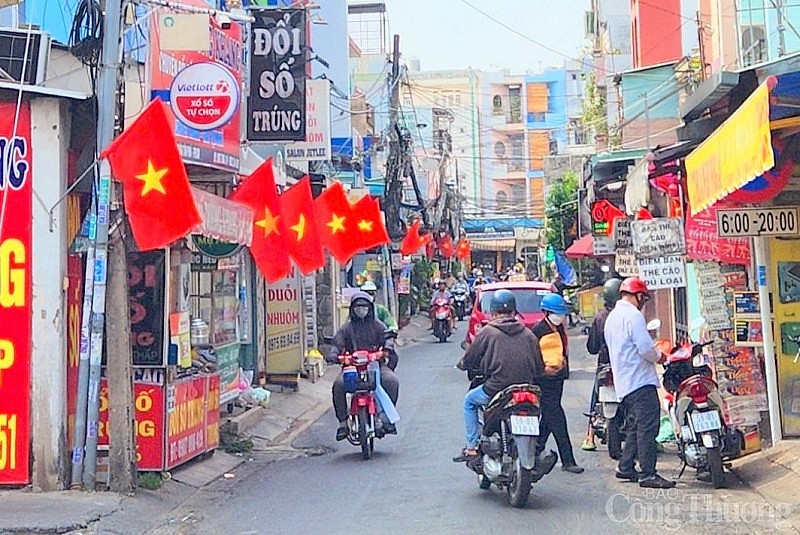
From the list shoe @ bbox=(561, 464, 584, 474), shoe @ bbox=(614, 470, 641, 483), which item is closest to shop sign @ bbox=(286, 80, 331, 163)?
shoe @ bbox=(561, 464, 584, 474)

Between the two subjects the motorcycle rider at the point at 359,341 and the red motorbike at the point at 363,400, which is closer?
the red motorbike at the point at 363,400

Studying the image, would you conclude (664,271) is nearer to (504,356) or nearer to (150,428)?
(504,356)

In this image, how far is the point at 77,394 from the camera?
9469mm

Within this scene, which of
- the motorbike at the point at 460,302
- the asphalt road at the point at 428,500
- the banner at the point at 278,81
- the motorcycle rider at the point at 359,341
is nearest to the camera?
the asphalt road at the point at 428,500

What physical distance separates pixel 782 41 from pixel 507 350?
20.5 feet

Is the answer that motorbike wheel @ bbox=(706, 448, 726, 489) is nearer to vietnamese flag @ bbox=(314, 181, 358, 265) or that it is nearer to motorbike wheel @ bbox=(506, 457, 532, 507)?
motorbike wheel @ bbox=(506, 457, 532, 507)

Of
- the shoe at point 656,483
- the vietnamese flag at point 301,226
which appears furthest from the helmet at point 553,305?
the vietnamese flag at point 301,226

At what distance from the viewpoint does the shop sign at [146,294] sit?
10492mm

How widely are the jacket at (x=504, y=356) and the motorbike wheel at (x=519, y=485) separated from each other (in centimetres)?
73

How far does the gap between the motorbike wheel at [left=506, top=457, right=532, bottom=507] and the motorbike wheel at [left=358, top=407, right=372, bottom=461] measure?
324 cm

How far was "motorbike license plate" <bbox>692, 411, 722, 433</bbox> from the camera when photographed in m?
9.21

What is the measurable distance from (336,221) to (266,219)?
399 cm

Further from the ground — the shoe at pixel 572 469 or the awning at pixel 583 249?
the awning at pixel 583 249

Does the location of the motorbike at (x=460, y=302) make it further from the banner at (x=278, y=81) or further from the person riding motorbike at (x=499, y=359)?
the person riding motorbike at (x=499, y=359)
